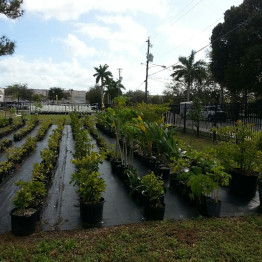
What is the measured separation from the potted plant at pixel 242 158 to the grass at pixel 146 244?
1231mm

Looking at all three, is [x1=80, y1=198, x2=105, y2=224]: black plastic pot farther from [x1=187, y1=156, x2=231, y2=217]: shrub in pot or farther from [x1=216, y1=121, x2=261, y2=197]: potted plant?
[x1=216, y1=121, x2=261, y2=197]: potted plant

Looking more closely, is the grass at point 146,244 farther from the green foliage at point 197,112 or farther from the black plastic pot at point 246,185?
the green foliage at point 197,112

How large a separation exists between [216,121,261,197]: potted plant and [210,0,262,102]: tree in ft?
60.5

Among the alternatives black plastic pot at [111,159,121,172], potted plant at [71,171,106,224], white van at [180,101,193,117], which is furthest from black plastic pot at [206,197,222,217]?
white van at [180,101,193,117]

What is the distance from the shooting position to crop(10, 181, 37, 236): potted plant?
9.86ft

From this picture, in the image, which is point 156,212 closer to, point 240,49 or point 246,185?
point 246,185

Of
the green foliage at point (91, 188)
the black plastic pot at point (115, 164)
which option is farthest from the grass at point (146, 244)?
the black plastic pot at point (115, 164)

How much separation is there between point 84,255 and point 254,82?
23160 mm

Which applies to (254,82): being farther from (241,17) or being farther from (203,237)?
(203,237)

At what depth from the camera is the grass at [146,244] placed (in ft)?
8.70

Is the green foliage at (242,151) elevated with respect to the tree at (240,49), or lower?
lower

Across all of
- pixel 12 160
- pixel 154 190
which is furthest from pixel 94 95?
pixel 154 190

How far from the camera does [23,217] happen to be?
9.80 feet

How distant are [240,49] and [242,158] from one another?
69.8 ft
